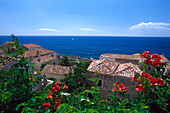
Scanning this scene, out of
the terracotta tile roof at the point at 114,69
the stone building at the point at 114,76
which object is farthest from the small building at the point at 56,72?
the terracotta tile roof at the point at 114,69

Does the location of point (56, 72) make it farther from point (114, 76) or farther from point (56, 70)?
point (114, 76)

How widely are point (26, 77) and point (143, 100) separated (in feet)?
11.0

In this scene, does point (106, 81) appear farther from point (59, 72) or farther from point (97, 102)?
point (59, 72)

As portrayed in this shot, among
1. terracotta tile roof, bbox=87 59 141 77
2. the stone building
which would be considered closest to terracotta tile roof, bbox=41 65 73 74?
the stone building

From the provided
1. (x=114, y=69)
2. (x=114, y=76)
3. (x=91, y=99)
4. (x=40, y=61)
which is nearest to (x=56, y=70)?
(x=40, y=61)

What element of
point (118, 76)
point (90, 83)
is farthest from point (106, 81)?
point (90, 83)

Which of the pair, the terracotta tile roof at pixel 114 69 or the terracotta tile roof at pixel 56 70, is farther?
the terracotta tile roof at pixel 56 70

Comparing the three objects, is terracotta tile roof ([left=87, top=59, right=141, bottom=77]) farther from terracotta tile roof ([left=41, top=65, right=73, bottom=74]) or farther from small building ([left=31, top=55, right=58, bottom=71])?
small building ([left=31, top=55, right=58, bottom=71])

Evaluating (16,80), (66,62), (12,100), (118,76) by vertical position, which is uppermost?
(16,80)

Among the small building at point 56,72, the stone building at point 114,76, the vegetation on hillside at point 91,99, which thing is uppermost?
the vegetation on hillside at point 91,99

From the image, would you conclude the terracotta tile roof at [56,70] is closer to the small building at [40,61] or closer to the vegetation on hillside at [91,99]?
the small building at [40,61]

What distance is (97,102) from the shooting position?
306cm

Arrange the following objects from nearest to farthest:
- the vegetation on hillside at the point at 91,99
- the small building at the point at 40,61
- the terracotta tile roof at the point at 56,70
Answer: the vegetation on hillside at the point at 91,99 → the terracotta tile roof at the point at 56,70 → the small building at the point at 40,61

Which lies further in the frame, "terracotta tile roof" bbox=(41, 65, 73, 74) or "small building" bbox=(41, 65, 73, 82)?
"terracotta tile roof" bbox=(41, 65, 73, 74)
